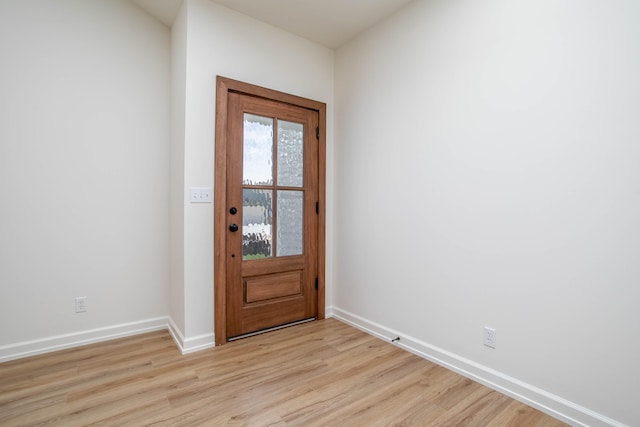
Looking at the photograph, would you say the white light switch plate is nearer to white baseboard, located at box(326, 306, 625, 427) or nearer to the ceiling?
the ceiling

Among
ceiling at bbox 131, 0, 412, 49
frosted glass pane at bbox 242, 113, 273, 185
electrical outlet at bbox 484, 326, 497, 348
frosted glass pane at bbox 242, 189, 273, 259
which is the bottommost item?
electrical outlet at bbox 484, 326, 497, 348

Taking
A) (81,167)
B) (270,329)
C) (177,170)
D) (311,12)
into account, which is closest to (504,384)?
(270,329)

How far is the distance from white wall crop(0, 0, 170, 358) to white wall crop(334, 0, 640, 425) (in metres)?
1.98

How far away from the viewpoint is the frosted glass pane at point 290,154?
113 inches

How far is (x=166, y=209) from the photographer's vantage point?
2.89 m

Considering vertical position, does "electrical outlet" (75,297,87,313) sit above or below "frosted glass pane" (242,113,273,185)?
below

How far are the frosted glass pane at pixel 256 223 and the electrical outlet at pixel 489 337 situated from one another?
1.78m

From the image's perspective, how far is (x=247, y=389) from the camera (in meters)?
1.90

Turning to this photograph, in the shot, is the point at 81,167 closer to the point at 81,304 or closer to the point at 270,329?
the point at 81,304

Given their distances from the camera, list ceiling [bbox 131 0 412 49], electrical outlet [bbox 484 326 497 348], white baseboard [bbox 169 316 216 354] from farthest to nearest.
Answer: ceiling [bbox 131 0 412 49] < white baseboard [bbox 169 316 216 354] < electrical outlet [bbox 484 326 497 348]

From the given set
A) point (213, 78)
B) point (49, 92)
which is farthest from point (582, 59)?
point (49, 92)

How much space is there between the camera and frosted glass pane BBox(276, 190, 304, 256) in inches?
114

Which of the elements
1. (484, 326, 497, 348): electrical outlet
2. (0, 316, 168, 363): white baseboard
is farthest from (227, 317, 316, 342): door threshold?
(484, 326, 497, 348): electrical outlet

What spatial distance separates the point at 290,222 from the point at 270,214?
228 millimetres
